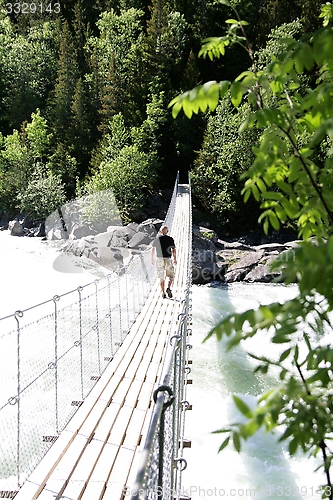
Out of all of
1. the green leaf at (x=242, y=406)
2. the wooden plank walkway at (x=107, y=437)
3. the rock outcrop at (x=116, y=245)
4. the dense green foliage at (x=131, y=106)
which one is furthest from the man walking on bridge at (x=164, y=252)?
the dense green foliage at (x=131, y=106)

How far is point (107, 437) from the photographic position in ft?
8.98

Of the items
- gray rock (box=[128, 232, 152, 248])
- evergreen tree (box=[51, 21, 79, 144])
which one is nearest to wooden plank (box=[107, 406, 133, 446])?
gray rock (box=[128, 232, 152, 248])

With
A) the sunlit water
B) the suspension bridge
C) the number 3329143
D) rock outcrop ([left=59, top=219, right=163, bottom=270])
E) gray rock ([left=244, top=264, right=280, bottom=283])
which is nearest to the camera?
the suspension bridge

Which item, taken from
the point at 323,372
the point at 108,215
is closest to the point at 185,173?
the point at 108,215

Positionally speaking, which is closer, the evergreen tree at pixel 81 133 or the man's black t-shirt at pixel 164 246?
the man's black t-shirt at pixel 164 246

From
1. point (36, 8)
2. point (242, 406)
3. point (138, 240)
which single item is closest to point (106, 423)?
point (242, 406)

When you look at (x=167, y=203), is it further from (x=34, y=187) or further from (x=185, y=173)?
(x=34, y=187)

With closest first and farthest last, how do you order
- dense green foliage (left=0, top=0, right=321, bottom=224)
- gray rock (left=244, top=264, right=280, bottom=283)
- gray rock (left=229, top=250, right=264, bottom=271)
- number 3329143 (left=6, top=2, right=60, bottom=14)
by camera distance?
1. gray rock (left=244, top=264, right=280, bottom=283)
2. gray rock (left=229, top=250, right=264, bottom=271)
3. dense green foliage (left=0, top=0, right=321, bottom=224)
4. number 3329143 (left=6, top=2, right=60, bottom=14)

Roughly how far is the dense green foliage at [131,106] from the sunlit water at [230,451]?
11.6m

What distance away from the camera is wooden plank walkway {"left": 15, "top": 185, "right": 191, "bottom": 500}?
2.20m

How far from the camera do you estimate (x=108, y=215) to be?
17.2 metres

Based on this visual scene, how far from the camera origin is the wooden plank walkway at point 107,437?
2.20 m

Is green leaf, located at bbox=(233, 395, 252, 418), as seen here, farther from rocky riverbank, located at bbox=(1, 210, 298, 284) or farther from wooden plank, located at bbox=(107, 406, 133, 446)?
rocky riverbank, located at bbox=(1, 210, 298, 284)

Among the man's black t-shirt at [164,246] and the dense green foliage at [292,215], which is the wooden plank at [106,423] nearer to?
the dense green foliage at [292,215]
